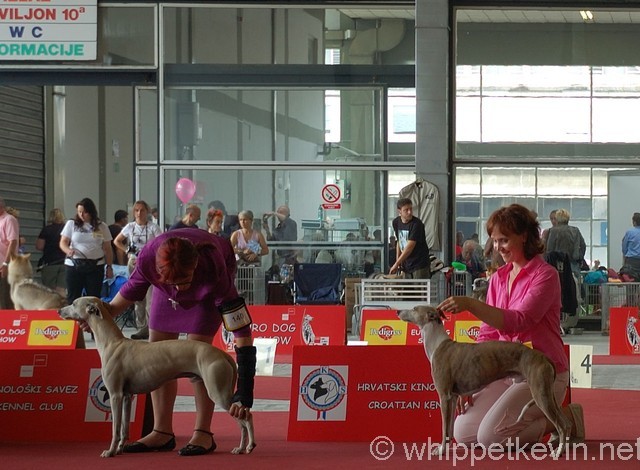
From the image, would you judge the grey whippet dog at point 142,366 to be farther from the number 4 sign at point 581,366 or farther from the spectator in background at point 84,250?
the spectator in background at point 84,250

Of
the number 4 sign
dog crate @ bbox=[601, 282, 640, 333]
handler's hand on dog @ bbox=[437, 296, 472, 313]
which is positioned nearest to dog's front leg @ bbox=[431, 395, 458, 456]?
handler's hand on dog @ bbox=[437, 296, 472, 313]

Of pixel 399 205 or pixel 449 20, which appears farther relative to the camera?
pixel 449 20

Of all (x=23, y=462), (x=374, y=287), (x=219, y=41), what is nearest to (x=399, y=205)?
(x=374, y=287)

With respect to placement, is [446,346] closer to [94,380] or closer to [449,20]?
[94,380]

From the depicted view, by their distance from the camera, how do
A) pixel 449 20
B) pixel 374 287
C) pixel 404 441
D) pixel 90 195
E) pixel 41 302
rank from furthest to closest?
pixel 90 195 → pixel 449 20 → pixel 374 287 → pixel 41 302 → pixel 404 441

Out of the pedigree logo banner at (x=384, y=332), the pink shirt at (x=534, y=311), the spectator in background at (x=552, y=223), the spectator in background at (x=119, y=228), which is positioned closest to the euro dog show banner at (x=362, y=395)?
the pink shirt at (x=534, y=311)

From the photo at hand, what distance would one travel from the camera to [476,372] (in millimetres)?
5371

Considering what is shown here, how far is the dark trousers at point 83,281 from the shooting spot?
1402cm

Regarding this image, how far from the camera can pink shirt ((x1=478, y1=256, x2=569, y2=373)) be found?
18.3 feet

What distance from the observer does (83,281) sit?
553 inches

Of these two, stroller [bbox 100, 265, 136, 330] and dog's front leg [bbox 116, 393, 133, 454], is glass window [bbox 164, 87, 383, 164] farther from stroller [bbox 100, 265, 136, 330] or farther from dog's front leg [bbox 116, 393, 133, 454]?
dog's front leg [bbox 116, 393, 133, 454]

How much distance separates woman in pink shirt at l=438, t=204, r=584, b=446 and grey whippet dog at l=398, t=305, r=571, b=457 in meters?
0.18

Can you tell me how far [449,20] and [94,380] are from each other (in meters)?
11.5

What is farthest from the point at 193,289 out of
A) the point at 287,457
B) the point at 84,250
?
the point at 84,250
